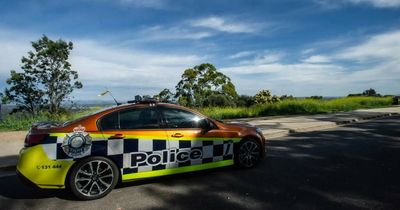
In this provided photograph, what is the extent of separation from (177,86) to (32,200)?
33637 mm

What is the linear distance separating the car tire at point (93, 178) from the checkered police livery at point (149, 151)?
4.3 inches

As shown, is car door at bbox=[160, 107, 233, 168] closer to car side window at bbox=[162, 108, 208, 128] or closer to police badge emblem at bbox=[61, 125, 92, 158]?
car side window at bbox=[162, 108, 208, 128]

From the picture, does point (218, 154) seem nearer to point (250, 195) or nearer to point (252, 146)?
point (252, 146)

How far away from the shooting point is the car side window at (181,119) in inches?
233

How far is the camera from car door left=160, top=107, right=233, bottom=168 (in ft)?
19.1

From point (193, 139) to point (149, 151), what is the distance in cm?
84

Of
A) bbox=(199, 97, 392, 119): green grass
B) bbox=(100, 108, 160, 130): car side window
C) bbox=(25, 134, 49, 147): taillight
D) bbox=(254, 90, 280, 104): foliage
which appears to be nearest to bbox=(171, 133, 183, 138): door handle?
bbox=(100, 108, 160, 130): car side window

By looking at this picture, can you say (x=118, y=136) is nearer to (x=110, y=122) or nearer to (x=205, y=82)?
(x=110, y=122)

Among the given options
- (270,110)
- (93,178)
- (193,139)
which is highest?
(270,110)

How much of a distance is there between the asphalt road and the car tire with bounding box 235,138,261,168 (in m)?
0.16

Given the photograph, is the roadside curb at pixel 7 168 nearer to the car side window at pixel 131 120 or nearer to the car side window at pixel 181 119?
the car side window at pixel 131 120

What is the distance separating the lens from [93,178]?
16.9ft

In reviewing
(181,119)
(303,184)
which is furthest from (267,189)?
(181,119)

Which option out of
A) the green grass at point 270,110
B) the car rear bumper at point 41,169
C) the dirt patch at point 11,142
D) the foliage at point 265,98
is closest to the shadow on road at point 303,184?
the car rear bumper at point 41,169
